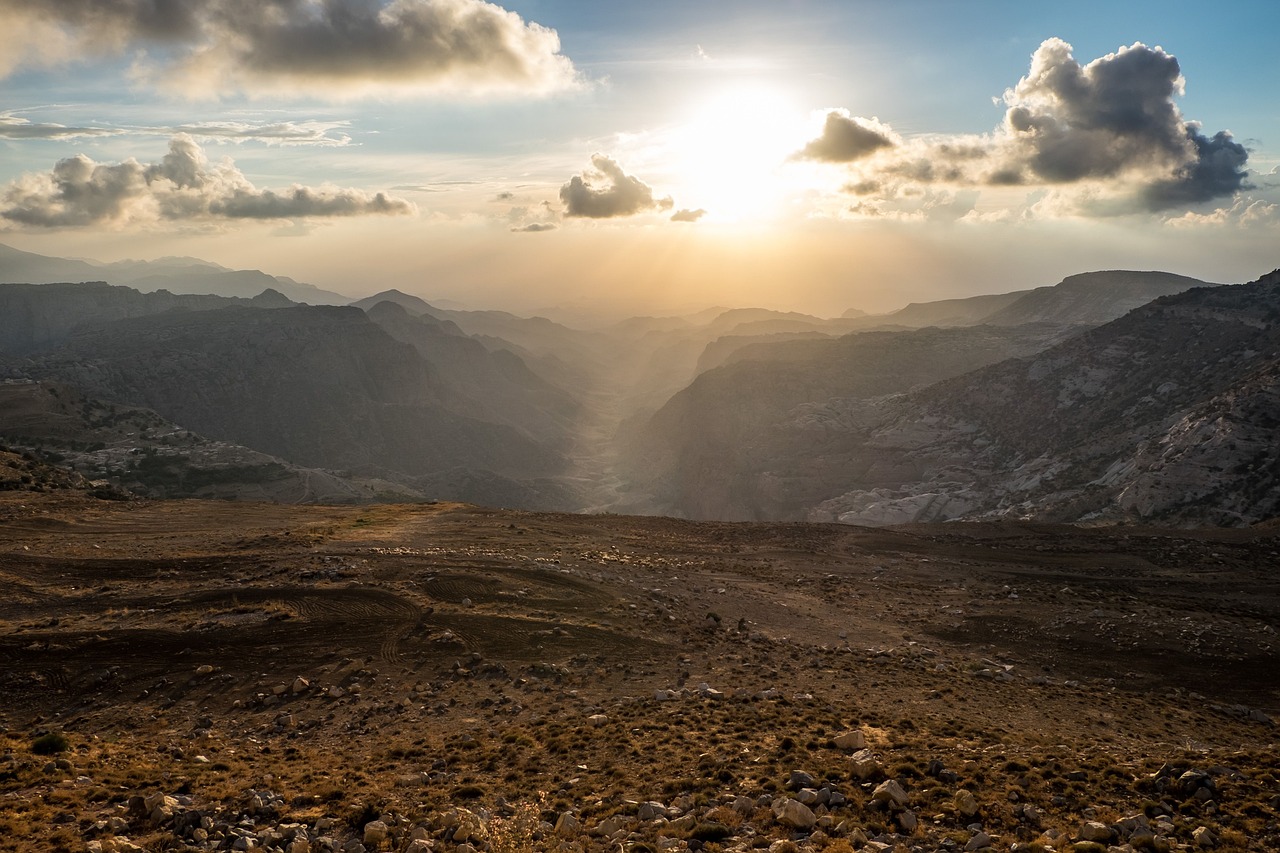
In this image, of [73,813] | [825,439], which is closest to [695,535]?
[73,813]

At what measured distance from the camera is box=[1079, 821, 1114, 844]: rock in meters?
10.2

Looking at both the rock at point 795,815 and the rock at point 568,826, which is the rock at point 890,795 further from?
the rock at point 568,826

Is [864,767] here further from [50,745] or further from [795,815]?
[50,745]

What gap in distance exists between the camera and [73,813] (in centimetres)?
1164

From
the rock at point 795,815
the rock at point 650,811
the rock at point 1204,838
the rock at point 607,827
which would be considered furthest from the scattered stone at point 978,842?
the rock at point 607,827

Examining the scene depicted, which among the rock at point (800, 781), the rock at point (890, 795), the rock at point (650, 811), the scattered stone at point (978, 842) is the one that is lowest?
the rock at point (650, 811)

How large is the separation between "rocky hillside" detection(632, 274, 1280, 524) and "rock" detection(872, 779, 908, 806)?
201 feet

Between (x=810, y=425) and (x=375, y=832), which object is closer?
(x=375, y=832)

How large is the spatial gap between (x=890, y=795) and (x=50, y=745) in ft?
53.9

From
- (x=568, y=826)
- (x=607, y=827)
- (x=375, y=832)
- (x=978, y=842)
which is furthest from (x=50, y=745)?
(x=978, y=842)

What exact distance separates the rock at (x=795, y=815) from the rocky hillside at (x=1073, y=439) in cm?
6280

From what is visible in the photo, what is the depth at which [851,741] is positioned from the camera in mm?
14938

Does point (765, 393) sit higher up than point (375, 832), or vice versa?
point (765, 393)

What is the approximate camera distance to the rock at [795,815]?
11375 mm
